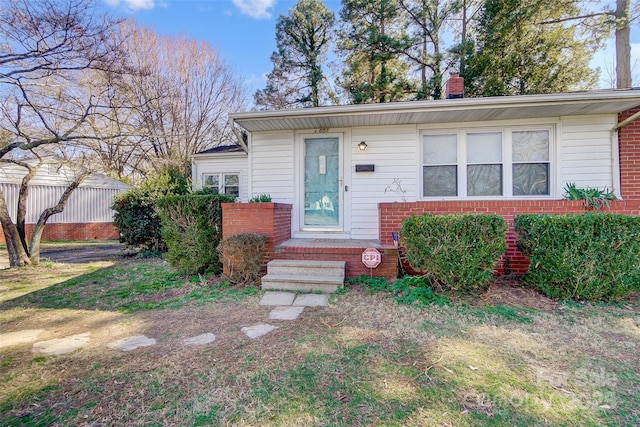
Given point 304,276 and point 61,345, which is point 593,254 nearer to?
point 304,276

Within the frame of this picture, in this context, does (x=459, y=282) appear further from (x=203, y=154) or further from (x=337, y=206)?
(x=203, y=154)

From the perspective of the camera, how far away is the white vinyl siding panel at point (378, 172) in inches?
216

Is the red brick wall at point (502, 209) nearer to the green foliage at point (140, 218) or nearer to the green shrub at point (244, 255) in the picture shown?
the green shrub at point (244, 255)

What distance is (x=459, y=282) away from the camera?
3721 mm

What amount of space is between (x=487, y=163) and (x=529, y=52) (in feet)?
30.1

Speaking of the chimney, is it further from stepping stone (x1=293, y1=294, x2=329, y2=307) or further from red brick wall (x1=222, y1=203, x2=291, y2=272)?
stepping stone (x1=293, y1=294, x2=329, y2=307)

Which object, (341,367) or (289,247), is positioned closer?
(341,367)

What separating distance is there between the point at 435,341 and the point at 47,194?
15460 millimetres

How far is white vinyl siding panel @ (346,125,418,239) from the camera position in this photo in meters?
5.49

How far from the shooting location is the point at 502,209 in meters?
4.78

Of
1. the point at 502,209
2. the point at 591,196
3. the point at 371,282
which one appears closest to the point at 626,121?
the point at 591,196

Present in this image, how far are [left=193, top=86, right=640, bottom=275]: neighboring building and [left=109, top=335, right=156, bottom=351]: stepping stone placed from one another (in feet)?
7.42

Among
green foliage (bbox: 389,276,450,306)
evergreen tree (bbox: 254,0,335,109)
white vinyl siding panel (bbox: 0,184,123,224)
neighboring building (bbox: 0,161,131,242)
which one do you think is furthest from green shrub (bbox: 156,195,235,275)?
evergreen tree (bbox: 254,0,335,109)

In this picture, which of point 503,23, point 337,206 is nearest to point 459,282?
point 337,206
